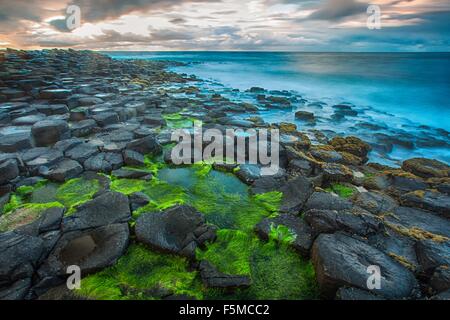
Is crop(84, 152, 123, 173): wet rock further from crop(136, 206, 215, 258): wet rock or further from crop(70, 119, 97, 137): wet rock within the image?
crop(136, 206, 215, 258): wet rock

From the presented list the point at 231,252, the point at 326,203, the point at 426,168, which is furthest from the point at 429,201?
the point at 231,252

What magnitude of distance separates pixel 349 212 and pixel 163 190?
3.09m

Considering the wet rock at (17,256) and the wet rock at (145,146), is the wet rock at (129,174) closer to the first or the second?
the wet rock at (145,146)

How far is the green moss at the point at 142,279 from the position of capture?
A: 2756 mm

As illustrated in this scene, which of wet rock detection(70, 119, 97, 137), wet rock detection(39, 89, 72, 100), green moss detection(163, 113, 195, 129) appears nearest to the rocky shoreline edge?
wet rock detection(70, 119, 97, 137)

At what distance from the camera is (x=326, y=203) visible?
4.22 metres

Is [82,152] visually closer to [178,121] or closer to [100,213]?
[100,213]

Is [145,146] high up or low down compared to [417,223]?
up

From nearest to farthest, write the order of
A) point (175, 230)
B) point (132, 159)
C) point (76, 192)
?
point (175, 230)
point (76, 192)
point (132, 159)

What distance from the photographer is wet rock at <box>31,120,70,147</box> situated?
6336 mm

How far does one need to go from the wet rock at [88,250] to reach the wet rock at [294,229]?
5.96 feet

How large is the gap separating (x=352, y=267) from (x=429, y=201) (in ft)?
8.62

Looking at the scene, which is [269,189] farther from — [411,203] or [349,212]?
[411,203]
